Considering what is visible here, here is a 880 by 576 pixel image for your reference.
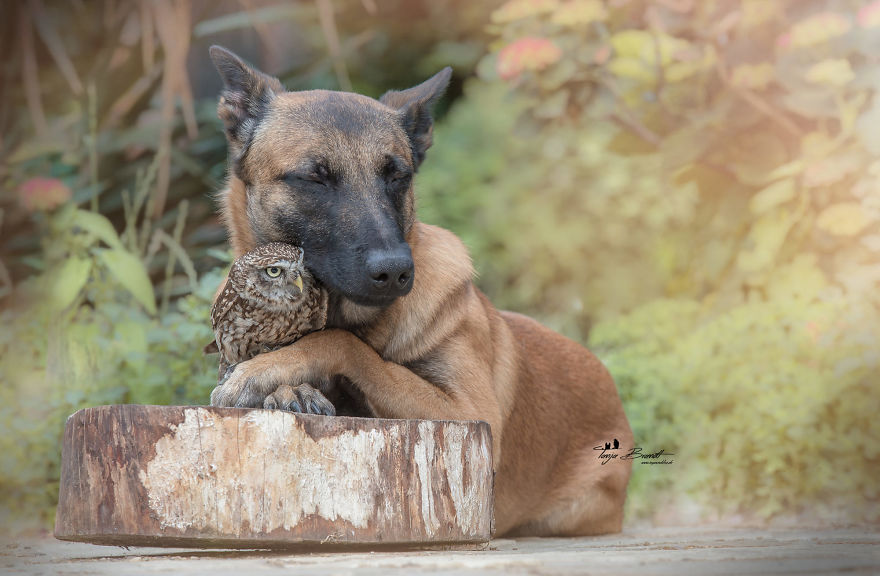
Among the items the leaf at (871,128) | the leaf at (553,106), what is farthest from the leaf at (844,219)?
the leaf at (553,106)

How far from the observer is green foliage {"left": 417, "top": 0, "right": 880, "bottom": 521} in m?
5.48

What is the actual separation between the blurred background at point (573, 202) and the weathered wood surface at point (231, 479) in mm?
2548

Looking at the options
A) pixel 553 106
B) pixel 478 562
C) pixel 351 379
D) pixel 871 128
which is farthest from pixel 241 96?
pixel 871 128

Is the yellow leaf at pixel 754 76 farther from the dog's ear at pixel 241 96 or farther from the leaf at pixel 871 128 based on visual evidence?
the dog's ear at pixel 241 96

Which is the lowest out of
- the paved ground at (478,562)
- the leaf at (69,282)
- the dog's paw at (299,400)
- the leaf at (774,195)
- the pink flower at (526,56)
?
the paved ground at (478,562)

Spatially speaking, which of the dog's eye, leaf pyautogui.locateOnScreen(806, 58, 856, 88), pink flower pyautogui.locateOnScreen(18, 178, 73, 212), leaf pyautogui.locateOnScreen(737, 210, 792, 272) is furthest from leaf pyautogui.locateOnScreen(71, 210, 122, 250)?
leaf pyautogui.locateOnScreen(806, 58, 856, 88)

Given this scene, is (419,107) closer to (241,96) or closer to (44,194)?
(241,96)

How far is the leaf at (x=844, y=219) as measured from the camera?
5902 mm

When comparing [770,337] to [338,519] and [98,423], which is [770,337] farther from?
[98,423]

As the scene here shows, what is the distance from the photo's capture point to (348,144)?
338 centimetres

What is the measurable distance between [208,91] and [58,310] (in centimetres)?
246

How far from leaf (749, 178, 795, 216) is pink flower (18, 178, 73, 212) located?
15.0 feet

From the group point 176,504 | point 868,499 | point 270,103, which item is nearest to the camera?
point 176,504

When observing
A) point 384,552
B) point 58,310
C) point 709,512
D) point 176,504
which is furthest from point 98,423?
point 709,512
